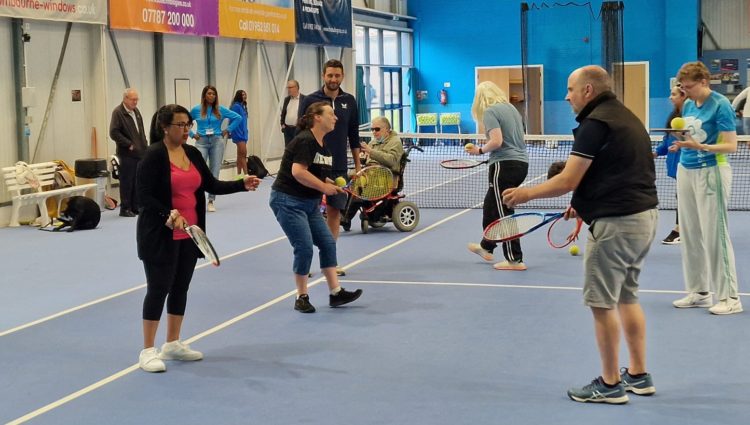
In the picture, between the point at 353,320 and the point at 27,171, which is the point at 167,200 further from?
the point at 27,171

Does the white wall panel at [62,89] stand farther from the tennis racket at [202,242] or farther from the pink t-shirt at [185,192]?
the tennis racket at [202,242]

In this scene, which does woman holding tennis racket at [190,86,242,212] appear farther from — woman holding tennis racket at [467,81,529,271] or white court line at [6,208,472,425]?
woman holding tennis racket at [467,81,529,271]

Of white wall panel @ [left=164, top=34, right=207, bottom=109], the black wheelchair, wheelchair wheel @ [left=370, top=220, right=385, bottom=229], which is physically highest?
white wall panel @ [left=164, top=34, right=207, bottom=109]

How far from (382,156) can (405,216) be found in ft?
2.85

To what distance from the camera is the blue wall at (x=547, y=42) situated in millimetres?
27750

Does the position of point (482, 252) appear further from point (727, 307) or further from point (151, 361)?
point (151, 361)

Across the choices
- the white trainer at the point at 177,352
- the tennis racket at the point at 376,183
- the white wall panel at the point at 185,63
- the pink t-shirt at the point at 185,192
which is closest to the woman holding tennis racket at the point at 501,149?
the tennis racket at the point at 376,183

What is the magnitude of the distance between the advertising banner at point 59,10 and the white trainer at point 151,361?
8.33 meters

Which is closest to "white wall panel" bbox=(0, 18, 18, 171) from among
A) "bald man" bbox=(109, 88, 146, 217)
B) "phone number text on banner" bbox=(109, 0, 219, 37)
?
"bald man" bbox=(109, 88, 146, 217)

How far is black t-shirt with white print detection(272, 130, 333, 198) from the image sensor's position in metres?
7.05

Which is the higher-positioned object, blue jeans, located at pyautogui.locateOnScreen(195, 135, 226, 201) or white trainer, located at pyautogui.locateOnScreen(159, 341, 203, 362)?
blue jeans, located at pyautogui.locateOnScreen(195, 135, 226, 201)

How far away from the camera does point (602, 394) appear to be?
5.02 m

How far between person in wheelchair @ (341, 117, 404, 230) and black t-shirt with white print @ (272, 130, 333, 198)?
374cm

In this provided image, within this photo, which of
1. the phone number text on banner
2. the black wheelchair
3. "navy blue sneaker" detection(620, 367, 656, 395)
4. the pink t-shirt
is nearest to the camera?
"navy blue sneaker" detection(620, 367, 656, 395)
